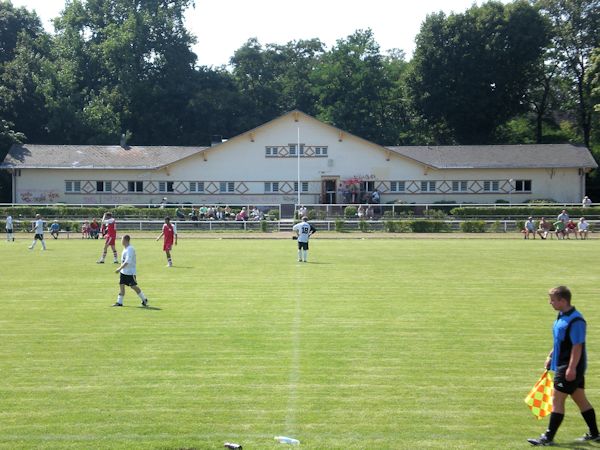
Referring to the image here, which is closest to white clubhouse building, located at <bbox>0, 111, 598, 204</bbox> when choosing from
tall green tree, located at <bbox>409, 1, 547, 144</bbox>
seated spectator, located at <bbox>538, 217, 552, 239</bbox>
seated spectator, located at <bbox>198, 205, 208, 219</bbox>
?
seated spectator, located at <bbox>198, 205, 208, 219</bbox>

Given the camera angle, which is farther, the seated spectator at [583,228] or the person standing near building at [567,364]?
the seated spectator at [583,228]

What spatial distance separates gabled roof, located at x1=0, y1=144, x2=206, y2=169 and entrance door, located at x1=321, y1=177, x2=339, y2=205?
10.9m

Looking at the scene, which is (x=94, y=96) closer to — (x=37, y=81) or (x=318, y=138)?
(x=37, y=81)

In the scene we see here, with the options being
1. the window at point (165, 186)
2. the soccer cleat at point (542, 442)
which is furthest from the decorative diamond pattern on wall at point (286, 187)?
the soccer cleat at point (542, 442)

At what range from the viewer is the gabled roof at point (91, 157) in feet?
222

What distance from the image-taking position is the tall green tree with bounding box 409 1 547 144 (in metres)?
78.7

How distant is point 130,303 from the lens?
755 inches

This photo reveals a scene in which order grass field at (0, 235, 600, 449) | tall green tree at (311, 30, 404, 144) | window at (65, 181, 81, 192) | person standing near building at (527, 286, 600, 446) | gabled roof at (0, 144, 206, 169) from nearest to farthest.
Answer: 1. person standing near building at (527, 286, 600, 446)
2. grass field at (0, 235, 600, 449)
3. gabled roof at (0, 144, 206, 169)
4. window at (65, 181, 81, 192)
5. tall green tree at (311, 30, 404, 144)

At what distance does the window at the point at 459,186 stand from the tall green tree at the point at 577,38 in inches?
782

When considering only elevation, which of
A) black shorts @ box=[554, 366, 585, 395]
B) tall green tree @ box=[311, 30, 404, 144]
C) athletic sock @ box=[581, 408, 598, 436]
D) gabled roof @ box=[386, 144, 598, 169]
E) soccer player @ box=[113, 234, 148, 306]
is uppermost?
tall green tree @ box=[311, 30, 404, 144]

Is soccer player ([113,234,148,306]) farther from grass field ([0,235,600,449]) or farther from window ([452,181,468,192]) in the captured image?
window ([452,181,468,192])

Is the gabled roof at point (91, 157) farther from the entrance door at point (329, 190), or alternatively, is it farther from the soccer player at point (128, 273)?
the soccer player at point (128, 273)

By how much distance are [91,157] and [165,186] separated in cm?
706

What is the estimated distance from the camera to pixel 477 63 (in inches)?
3125
